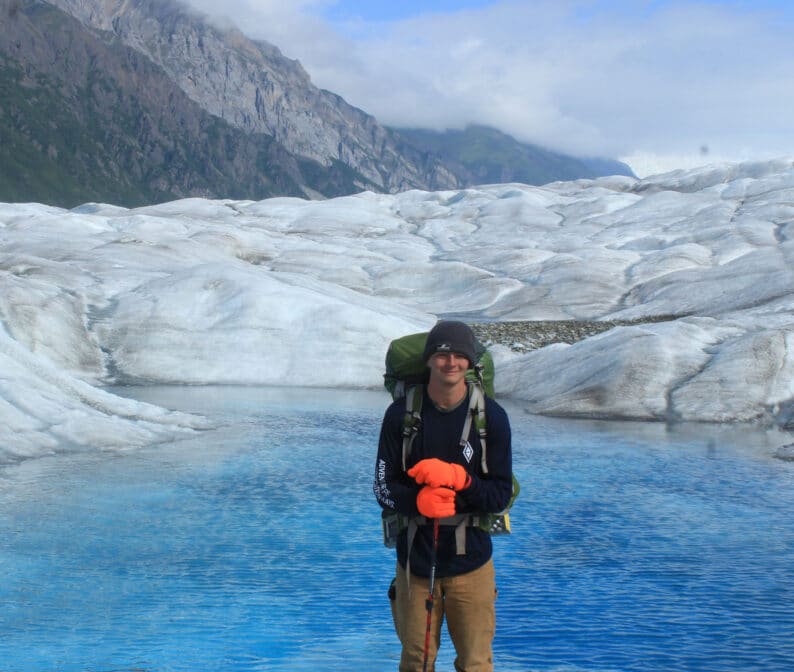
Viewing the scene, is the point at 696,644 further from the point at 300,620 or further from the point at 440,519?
the point at 440,519

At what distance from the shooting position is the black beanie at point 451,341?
15.5ft

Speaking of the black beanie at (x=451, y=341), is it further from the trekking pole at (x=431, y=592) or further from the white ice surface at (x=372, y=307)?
the white ice surface at (x=372, y=307)

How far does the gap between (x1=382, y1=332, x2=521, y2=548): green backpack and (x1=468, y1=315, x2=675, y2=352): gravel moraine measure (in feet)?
95.3

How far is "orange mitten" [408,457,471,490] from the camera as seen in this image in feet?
15.0

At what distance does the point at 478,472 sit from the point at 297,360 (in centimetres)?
2514

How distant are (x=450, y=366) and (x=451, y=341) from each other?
0.14 m

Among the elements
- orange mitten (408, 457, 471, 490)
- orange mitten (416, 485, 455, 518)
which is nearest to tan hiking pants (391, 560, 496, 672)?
orange mitten (416, 485, 455, 518)

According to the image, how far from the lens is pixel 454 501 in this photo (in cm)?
474

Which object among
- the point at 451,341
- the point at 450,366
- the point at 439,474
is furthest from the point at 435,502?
the point at 451,341

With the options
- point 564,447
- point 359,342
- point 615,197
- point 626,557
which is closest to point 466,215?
point 615,197

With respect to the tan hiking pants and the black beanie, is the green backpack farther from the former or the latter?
the tan hiking pants

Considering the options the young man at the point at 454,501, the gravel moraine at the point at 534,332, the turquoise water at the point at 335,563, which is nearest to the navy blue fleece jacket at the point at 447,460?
the young man at the point at 454,501

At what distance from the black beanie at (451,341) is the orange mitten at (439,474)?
0.56m

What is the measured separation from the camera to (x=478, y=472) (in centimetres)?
487
